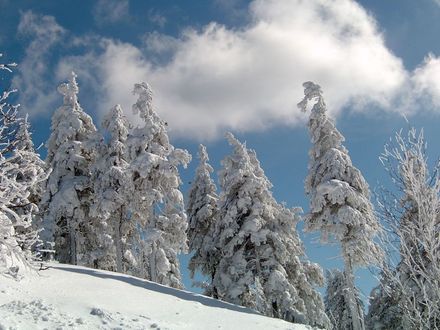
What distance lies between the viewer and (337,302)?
4481 cm

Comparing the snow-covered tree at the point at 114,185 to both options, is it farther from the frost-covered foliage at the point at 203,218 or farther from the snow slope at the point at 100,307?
the snow slope at the point at 100,307

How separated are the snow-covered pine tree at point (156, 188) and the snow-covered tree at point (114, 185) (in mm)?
738

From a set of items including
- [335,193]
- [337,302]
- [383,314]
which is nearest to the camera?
[335,193]

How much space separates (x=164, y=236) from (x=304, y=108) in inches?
418

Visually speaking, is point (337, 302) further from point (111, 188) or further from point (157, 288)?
point (157, 288)

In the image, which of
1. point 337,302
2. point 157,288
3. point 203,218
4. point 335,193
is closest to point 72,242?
point 203,218

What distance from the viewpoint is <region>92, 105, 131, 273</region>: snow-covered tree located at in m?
27.9

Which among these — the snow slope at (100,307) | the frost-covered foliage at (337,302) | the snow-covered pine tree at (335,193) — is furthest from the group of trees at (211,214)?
the frost-covered foliage at (337,302)

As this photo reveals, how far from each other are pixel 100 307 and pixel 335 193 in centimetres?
1447

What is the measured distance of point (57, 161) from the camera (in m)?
30.0

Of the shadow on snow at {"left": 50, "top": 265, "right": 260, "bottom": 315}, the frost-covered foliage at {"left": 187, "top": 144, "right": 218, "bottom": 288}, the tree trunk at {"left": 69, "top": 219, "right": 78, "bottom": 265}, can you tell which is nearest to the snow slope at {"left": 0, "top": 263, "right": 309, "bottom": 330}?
the shadow on snow at {"left": 50, "top": 265, "right": 260, "bottom": 315}

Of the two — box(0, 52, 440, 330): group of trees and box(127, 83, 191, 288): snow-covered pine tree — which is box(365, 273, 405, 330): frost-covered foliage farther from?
box(127, 83, 191, 288): snow-covered pine tree

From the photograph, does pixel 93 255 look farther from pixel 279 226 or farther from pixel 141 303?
pixel 141 303

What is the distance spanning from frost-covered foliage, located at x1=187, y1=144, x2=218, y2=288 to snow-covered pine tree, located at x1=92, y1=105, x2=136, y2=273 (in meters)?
4.28
